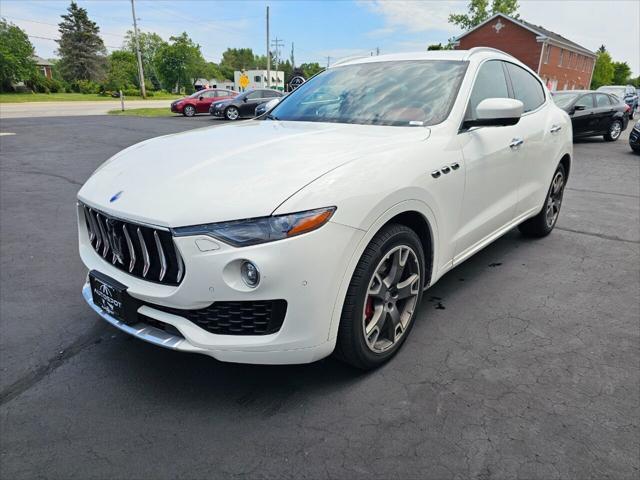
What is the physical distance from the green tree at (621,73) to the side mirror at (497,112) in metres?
109

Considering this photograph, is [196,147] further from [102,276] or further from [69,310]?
[69,310]

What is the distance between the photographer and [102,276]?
7.38 ft

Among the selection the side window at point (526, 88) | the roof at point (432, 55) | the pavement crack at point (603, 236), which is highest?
the roof at point (432, 55)

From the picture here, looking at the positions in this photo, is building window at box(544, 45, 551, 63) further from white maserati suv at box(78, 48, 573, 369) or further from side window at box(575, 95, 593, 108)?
white maserati suv at box(78, 48, 573, 369)

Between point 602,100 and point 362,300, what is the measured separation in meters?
14.8

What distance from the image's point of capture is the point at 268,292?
6.15 ft

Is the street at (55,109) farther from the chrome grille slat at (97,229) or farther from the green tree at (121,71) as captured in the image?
the green tree at (121,71)

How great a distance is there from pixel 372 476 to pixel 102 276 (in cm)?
156

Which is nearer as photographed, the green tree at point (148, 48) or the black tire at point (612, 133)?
the black tire at point (612, 133)

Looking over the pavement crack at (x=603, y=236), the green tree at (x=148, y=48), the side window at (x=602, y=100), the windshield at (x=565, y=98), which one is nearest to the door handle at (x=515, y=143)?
the pavement crack at (x=603, y=236)

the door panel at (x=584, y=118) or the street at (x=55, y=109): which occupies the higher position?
the door panel at (x=584, y=118)

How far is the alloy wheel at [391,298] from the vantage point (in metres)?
2.34

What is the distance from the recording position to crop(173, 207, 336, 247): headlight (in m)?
1.85

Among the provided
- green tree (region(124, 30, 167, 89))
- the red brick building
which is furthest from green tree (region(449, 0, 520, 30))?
green tree (region(124, 30, 167, 89))
